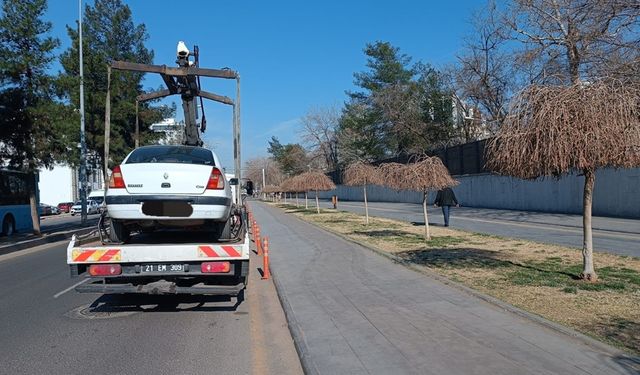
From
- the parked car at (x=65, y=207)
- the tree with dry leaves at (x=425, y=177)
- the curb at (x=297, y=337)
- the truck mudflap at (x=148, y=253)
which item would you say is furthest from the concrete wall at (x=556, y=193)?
the parked car at (x=65, y=207)

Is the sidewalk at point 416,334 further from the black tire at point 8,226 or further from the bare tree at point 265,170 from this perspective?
the bare tree at point 265,170

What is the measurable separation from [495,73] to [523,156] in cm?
3237

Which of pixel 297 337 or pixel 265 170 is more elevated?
pixel 265 170

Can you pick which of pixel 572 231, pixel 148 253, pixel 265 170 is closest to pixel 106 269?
pixel 148 253

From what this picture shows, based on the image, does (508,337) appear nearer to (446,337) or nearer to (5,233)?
(446,337)

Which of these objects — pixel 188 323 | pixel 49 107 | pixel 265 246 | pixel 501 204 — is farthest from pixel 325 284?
pixel 501 204

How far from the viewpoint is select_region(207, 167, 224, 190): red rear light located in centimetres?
750

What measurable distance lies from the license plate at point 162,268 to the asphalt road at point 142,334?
793 millimetres

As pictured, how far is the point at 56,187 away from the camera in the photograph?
77875mm

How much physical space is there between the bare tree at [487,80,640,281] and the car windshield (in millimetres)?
4671

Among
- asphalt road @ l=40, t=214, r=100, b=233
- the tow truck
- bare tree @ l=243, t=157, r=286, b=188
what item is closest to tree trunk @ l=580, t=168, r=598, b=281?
the tow truck

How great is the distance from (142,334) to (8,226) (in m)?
23.2

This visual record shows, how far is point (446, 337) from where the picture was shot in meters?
6.06

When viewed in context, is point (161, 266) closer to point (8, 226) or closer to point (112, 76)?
point (8, 226)
